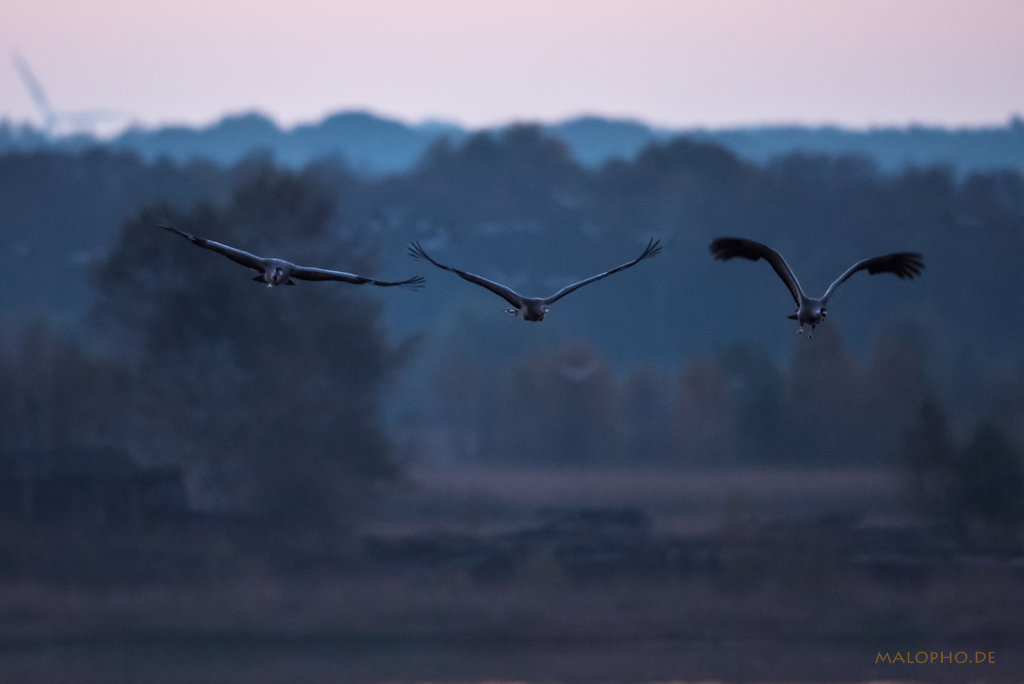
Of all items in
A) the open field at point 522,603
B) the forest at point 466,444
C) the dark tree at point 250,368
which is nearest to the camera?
the open field at point 522,603

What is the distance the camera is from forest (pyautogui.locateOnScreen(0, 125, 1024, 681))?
2307 inches

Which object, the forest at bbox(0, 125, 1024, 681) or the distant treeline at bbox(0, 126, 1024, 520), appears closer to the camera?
the forest at bbox(0, 125, 1024, 681)

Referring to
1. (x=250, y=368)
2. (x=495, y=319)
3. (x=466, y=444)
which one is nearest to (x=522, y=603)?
(x=250, y=368)

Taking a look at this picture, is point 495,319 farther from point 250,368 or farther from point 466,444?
point 250,368

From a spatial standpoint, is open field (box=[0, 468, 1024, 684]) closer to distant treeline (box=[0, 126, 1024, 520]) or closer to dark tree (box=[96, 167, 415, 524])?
dark tree (box=[96, 167, 415, 524])

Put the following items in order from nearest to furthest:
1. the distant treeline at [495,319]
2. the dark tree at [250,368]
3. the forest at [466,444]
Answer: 1. the forest at [466,444]
2. the dark tree at [250,368]
3. the distant treeline at [495,319]

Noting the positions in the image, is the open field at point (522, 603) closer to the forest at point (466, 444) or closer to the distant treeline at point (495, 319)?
the forest at point (466, 444)

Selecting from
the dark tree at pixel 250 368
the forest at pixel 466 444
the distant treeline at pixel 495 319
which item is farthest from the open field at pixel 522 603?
the distant treeline at pixel 495 319

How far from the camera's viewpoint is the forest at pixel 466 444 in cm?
5859

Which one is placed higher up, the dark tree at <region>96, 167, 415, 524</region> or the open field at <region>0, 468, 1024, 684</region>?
the dark tree at <region>96, 167, 415, 524</region>

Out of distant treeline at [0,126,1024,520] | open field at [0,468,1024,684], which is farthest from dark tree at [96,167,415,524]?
open field at [0,468,1024,684]

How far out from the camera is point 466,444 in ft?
267

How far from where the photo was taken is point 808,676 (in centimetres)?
5050

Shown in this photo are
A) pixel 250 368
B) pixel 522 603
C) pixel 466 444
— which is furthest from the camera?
pixel 466 444
